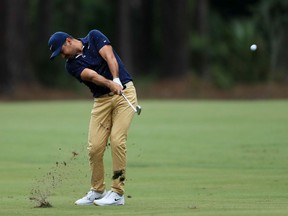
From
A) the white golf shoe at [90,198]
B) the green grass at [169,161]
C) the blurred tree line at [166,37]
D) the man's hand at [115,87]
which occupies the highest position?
the man's hand at [115,87]

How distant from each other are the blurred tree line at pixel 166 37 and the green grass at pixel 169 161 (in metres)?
13.6

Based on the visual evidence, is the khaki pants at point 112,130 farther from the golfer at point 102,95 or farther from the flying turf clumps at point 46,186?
the flying turf clumps at point 46,186

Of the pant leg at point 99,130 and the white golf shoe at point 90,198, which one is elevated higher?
the pant leg at point 99,130

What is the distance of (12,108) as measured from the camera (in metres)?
36.2

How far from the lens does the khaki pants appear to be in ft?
41.6

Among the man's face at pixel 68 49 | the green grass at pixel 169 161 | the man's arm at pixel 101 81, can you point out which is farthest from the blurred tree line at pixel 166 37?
the man's arm at pixel 101 81

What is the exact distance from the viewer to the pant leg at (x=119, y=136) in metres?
12.6

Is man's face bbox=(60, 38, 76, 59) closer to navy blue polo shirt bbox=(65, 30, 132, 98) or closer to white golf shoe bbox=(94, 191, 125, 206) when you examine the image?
navy blue polo shirt bbox=(65, 30, 132, 98)

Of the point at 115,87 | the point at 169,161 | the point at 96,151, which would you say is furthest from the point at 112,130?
the point at 169,161

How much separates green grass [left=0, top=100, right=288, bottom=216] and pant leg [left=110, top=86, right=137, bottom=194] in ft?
1.19

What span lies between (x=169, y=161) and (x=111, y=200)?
22.8 feet

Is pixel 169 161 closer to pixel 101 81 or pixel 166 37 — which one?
pixel 101 81

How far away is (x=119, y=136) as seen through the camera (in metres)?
12.6

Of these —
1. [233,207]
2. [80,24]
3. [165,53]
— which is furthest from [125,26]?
[233,207]
